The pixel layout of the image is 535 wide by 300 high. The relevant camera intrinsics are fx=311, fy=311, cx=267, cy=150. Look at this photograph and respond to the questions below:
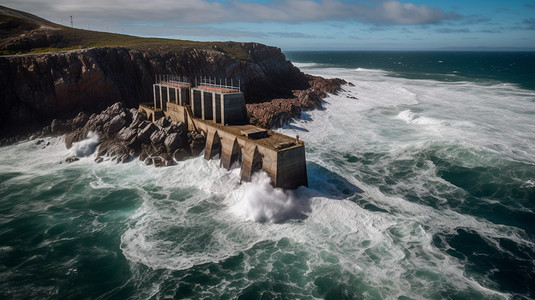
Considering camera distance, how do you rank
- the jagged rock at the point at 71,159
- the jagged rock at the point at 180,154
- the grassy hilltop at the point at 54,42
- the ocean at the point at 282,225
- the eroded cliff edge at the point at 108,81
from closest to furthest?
1. the ocean at the point at 282,225
2. the jagged rock at the point at 180,154
3. the jagged rock at the point at 71,159
4. the eroded cliff edge at the point at 108,81
5. the grassy hilltop at the point at 54,42

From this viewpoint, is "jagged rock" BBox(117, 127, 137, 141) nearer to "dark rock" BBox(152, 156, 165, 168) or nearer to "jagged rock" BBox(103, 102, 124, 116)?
"jagged rock" BBox(103, 102, 124, 116)

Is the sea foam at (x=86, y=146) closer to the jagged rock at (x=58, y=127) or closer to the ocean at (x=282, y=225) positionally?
the ocean at (x=282, y=225)

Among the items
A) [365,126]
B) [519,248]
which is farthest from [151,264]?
[365,126]

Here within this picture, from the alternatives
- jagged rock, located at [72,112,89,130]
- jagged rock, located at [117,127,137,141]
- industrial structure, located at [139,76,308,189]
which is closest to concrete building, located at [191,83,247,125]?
industrial structure, located at [139,76,308,189]

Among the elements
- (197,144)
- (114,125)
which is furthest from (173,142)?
(114,125)

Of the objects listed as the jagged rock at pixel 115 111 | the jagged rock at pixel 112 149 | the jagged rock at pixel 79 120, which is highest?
the jagged rock at pixel 115 111

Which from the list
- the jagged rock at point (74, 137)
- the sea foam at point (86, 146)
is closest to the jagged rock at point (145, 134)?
the sea foam at point (86, 146)

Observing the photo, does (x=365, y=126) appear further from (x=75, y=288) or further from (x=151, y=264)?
(x=75, y=288)

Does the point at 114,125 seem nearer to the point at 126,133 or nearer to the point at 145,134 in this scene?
the point at 126,133
